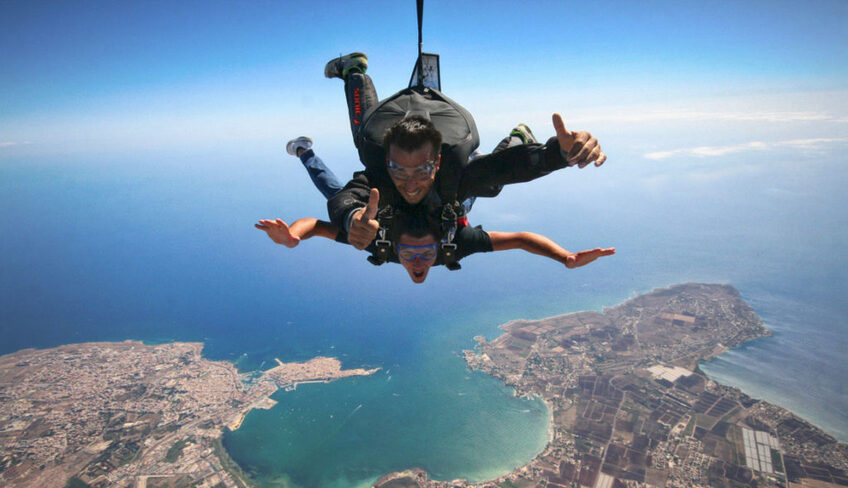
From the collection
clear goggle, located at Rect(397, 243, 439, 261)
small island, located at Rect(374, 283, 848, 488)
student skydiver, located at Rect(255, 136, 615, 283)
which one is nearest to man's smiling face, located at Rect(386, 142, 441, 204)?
student skydiver, located at Rect(255, 136, 615, 283)

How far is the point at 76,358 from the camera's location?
102 ft

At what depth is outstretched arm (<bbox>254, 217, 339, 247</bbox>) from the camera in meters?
1.85

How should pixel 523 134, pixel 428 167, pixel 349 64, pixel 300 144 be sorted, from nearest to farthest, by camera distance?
pixel 428 167, pixel 523 134, pixel 349 64, pixel 300 144

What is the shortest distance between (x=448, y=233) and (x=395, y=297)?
42.8m

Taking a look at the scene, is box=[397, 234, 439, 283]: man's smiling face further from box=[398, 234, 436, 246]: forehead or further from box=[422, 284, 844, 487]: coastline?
box=[422, 284, 844, 487]: coastline

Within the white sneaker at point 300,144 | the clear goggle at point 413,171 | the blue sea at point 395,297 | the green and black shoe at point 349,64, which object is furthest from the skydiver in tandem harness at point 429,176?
the blue sea at point 395,297

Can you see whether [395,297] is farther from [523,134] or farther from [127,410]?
[523,134]

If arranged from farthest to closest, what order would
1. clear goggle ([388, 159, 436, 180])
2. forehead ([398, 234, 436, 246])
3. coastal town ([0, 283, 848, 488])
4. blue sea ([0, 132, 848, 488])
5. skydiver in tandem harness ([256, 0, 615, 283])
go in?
blue sea ([0, 132, 848, 488]) < coastal town ([0, 283, 848, 488]) < forehead ([398, 234, 436, 246]) < clear goggle ([388, 159, 436, 180]) < skydiver in tandem harness ([256, 0, 615, 283])

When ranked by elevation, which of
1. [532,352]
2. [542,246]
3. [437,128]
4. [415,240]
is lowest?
[532,352]

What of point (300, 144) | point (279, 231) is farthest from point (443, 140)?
point (300, 144)

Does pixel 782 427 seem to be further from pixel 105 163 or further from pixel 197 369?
pixel 105 163

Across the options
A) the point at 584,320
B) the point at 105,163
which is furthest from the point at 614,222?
the point at 105,163

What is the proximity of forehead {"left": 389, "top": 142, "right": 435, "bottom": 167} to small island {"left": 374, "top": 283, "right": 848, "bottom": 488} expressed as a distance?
66.8 feet

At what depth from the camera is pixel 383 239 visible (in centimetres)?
255
